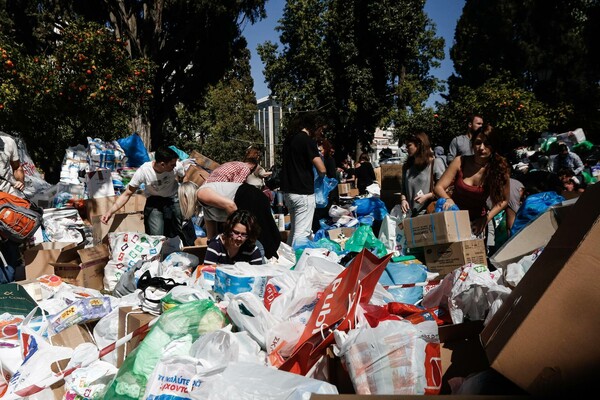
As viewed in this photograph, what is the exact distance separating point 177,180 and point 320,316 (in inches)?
157

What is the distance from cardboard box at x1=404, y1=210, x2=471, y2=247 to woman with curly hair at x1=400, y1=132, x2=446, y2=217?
1.02 meters

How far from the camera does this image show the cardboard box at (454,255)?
3934 millimetres

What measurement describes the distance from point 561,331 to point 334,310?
111 centimetres

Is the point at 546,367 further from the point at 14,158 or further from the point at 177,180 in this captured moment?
the point at 14,158

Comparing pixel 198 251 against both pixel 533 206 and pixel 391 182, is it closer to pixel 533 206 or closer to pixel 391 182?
pixel 533 206

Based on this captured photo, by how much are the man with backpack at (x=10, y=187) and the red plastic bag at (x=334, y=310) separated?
3418 mm

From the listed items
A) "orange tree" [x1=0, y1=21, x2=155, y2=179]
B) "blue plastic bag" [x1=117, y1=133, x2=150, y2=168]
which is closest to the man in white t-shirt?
"blue plastic bag" [x1=117, y1=133, x2=150, y2=168]

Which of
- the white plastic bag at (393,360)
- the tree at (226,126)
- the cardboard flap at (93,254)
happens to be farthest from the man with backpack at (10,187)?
the tree at (226,126)

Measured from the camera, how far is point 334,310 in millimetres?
2545

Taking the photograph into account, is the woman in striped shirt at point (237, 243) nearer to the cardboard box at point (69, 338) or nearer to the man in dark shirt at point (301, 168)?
the cardboard box at point (69, 338)

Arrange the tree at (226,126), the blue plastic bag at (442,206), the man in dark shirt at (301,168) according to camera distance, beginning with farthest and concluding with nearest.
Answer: the tree at (226,126) → the man in dark shirt at (301,168) → the blue plastic bag at (442,206)

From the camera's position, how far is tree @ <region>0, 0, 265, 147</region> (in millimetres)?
14531

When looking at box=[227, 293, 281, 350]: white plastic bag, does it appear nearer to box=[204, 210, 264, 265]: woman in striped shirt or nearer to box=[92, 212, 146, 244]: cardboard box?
box=[204, 210, 264, 265]: woman in striped shirt

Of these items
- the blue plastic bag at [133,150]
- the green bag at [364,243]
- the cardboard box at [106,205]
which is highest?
the blue plastic bag at [133,150]
